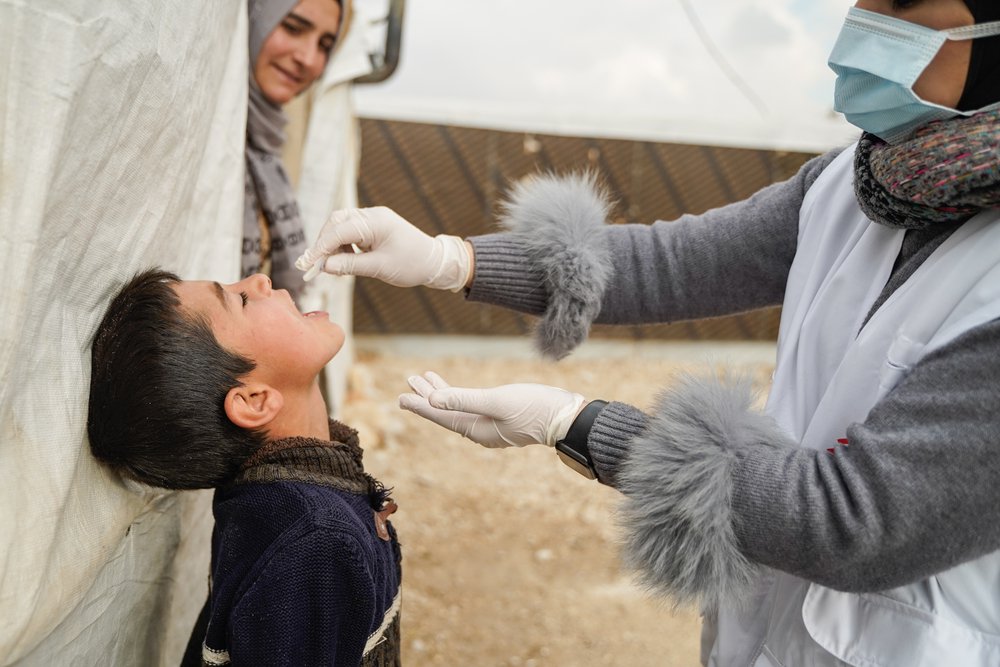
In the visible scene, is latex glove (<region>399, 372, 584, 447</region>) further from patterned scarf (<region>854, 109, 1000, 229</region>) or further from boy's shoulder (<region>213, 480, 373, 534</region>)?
patterned scarf (<region>854, 109, 1000, 229</region>)

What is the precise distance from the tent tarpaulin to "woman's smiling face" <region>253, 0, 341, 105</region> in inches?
35.7

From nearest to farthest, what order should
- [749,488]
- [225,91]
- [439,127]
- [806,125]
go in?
[749,488] < [225,91] < [439,127] < [806,125]

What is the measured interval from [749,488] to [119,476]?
1003 mm

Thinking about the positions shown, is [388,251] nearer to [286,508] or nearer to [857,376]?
[286,508]

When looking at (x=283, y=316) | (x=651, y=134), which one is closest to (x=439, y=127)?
(x=651, y=134)

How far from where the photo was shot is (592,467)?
1.29 metres

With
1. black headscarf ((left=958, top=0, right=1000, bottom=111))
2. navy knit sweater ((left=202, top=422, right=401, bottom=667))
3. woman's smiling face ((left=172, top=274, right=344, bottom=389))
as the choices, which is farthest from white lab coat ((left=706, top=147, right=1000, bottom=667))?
woman's smiling face ((left=172, top=274, right=344, bottom=389))

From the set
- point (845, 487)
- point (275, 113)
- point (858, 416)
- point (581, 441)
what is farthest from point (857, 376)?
point (275, 113)

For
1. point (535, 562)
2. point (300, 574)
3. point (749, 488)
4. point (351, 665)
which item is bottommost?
point (535, 562)

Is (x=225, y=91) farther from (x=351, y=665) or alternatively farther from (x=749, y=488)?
(x=749, y=488)

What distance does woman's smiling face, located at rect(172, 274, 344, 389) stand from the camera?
140 cm

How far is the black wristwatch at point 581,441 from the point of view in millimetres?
1297

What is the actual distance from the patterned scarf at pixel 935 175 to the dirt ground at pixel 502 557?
1324 mm

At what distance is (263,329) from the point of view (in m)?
1.43
